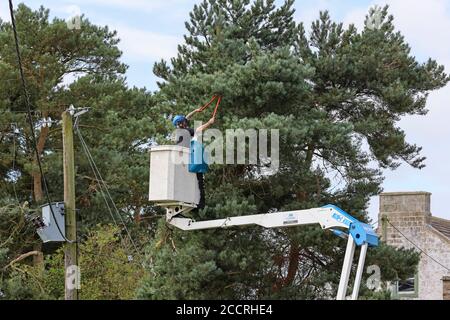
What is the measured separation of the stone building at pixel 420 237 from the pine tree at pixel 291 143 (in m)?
8.75

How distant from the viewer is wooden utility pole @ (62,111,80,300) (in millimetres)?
22234

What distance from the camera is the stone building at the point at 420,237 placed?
33.5 metres

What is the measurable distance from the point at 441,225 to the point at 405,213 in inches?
59.4

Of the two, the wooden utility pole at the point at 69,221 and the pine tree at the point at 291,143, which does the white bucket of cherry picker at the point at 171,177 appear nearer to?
the pine tree at the point at 291,143

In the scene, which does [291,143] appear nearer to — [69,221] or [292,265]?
[292,265]

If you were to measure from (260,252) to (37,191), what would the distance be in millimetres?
17031

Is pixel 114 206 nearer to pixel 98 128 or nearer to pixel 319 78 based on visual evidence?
pixel 98 128

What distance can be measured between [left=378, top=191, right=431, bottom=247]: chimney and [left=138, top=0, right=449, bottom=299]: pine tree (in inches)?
341

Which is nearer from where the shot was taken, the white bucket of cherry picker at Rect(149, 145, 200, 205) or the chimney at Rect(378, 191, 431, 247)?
the white bucket of cherry picker at Rect(149, 145, 200, 205)

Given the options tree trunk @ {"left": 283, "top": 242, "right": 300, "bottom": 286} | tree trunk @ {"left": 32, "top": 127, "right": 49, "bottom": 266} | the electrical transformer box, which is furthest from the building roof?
the electrical transformer box

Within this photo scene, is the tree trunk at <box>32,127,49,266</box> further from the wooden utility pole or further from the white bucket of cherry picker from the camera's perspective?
the white bucket of cherry picker

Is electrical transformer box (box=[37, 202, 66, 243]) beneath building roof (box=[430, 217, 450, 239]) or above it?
beneath

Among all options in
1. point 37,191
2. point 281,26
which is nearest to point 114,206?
point 37,191
